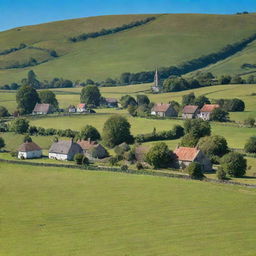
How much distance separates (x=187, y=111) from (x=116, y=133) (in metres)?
35.4

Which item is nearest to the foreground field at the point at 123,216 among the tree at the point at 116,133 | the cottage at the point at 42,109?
the tree at the point at 116,133

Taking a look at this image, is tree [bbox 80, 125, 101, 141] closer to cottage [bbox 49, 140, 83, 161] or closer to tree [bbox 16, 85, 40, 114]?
cottage [bbox 49, 140, 83, 161]

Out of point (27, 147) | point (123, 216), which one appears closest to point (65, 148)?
point (27, 147)

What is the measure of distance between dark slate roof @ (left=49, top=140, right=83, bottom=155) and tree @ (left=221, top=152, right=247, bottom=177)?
83.2ft

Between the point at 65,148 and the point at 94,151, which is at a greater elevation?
the point at 65,148

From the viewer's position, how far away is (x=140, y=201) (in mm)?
54562

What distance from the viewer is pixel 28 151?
277 feet

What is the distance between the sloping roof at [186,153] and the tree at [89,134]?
21178 mm

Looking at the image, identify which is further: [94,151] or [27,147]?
[27,147]

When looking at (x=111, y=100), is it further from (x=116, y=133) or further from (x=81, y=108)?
(x=116, y=133)

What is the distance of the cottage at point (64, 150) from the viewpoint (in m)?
83.0

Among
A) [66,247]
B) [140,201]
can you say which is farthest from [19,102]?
[66,247]

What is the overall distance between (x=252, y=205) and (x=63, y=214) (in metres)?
17.8

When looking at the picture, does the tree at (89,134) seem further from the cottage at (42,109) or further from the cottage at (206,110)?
the cottage at (42,109)
